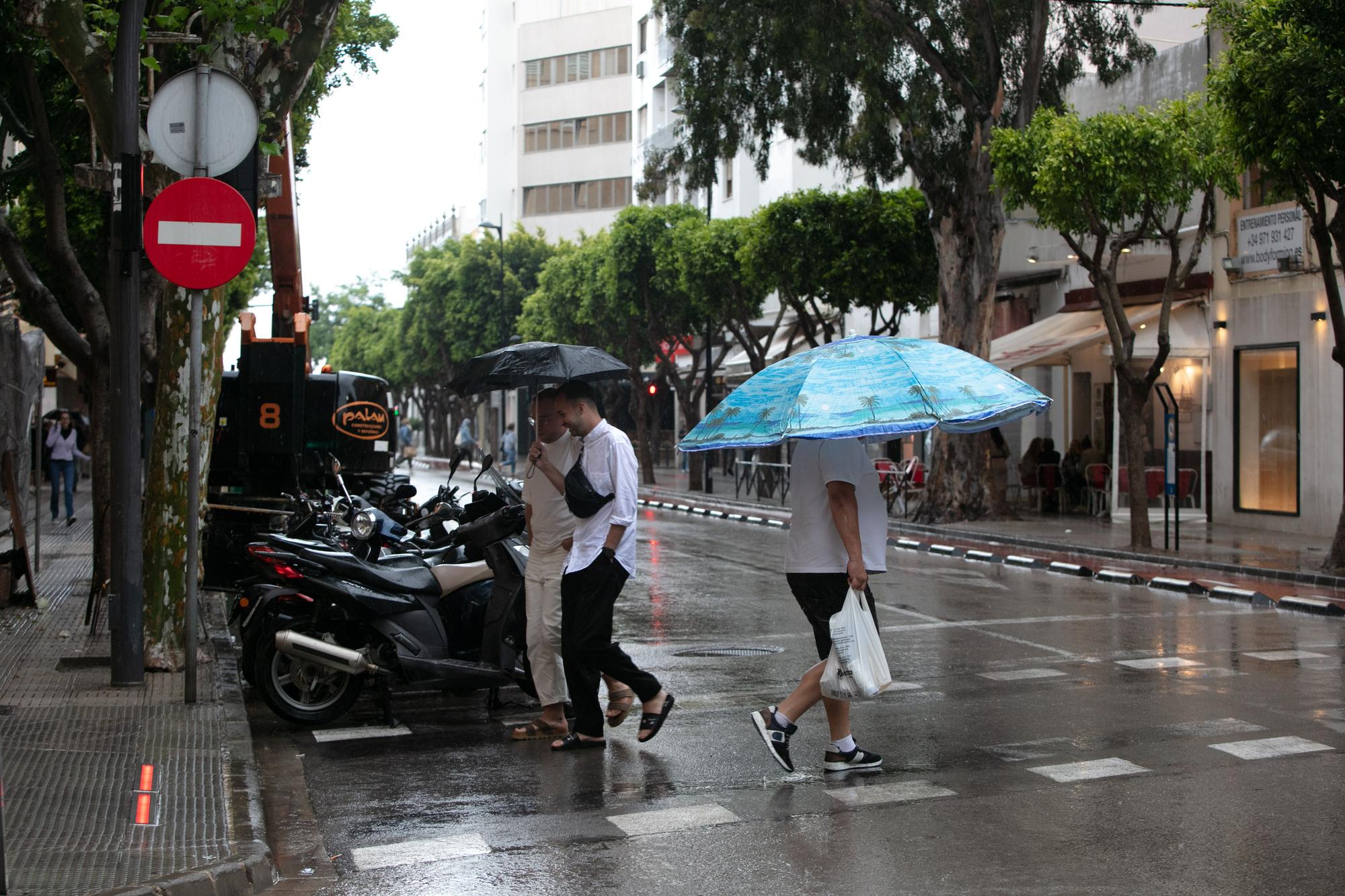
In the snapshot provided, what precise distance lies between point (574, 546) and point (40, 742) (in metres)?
2.78

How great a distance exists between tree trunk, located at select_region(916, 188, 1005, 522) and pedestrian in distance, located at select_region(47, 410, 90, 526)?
1402cm

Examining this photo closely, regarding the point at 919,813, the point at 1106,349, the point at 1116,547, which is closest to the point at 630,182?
the point at 1106,349

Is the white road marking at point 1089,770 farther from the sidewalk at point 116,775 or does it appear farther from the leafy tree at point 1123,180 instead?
the leafy tree at point 1123,180

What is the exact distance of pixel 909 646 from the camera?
36.3 feet

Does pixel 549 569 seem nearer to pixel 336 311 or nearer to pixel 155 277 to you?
pixel 155 277

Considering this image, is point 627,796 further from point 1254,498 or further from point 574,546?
point 1254,498

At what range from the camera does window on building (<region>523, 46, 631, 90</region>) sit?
73188 millimetres

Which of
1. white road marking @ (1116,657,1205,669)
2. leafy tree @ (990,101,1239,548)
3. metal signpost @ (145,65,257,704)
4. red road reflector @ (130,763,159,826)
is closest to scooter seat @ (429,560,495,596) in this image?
metal signpost @ (145,65,257,704)

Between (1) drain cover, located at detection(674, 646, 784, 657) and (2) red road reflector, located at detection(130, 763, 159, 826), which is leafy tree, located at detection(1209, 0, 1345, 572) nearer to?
(1) drain cover, located at detection(674, 646, 784, 657)

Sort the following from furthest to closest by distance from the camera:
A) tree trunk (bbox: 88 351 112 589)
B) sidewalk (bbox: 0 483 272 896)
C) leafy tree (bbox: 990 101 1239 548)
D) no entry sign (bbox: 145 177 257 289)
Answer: leafy tree (bbox: 990 101 1239 548) → tree trunk (bbox: 88 351 112 589) → no entry sign (bbox: 145 177 257 289) → sidewalk (bbox: 0 483 272 896)

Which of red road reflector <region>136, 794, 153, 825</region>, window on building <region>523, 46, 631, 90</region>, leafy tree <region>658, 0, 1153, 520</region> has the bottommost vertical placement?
red road reflector <region>136, 794, 153, 825</region>

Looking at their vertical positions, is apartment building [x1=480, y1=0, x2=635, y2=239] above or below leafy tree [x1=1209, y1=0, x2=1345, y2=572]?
above

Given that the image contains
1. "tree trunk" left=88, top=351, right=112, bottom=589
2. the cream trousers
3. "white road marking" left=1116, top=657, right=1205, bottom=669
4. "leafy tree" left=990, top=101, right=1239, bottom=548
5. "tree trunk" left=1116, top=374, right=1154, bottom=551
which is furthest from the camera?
"tree trunk" left=1116, top=374, right=1154, bottom=551

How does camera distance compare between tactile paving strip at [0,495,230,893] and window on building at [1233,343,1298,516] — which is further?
window on building at [1233,343,1298,516]
